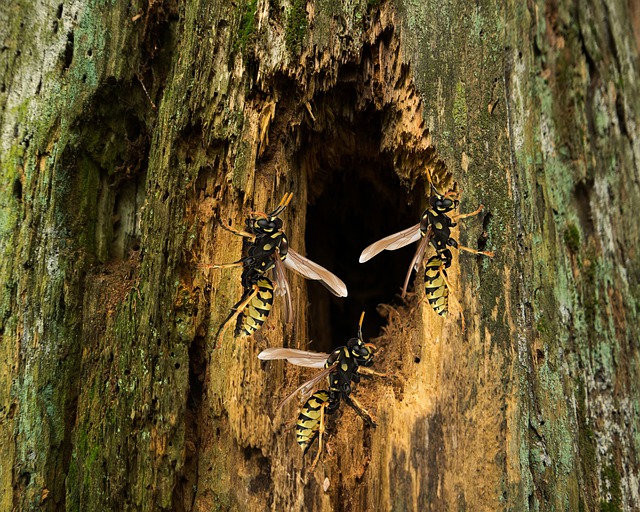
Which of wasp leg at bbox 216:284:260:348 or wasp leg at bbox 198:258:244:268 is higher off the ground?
wasp leg at bbox 198:258:244:268

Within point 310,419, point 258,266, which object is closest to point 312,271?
point 258,266

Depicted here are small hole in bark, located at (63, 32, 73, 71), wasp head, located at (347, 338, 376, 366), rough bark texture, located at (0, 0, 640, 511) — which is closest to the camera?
rough bark texture, located at (0, 0, 640, 511)

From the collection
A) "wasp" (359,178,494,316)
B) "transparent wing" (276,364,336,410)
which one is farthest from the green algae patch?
"transparent wing" (276,364,336,410)

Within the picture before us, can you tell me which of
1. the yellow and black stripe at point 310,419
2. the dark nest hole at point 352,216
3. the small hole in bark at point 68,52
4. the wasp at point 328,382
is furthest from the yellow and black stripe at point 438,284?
the small hole in bark at point 68,52

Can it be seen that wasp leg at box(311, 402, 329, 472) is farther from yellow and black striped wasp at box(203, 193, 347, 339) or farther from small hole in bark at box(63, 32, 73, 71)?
small hole in bark at box(63, 32, 73, 71)

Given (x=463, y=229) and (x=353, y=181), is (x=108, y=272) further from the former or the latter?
(x=463, y=229)

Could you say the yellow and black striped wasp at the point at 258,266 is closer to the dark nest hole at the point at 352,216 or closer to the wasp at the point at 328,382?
the wasp at the point at 328,382

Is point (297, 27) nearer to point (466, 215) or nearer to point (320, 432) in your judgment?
point (466, 215)
